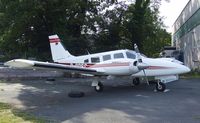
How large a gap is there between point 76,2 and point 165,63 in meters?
18.3

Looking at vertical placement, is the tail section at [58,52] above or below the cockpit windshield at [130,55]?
above

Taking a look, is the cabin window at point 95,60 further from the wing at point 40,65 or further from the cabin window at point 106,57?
the wing at point 40,65

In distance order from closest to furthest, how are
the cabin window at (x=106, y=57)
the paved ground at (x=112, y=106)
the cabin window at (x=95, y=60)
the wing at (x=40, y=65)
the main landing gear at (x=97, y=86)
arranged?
1. the paved ground at (x=112, y=106)
2. the wing at (x=40, y=65)
3. the main landing gear at (x=97, y=86)
4. the cabin window at (x=106, y=57)
5. the cabin window at (x=95, y=60)

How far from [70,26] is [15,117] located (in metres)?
25.9

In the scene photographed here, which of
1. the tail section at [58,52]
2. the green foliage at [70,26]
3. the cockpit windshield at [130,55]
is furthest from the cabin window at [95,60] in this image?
the green foliage at [70,26]

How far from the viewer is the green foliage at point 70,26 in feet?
113

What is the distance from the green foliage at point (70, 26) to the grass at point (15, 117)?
20.8 m

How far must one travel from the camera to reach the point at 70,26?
37656 millimetres

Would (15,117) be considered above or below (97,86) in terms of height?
below

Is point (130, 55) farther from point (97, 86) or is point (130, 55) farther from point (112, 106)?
point (112, 106)

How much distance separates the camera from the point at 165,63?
19844 millimetres

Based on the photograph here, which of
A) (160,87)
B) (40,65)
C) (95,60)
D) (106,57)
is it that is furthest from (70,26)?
(40,65)

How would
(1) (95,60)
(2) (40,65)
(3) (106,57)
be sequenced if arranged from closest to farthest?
(2) (40,65) → (3) (106,57) → (1) (95,60)

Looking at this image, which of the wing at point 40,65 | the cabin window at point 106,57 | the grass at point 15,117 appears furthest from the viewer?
the cabin window at point 106,57
